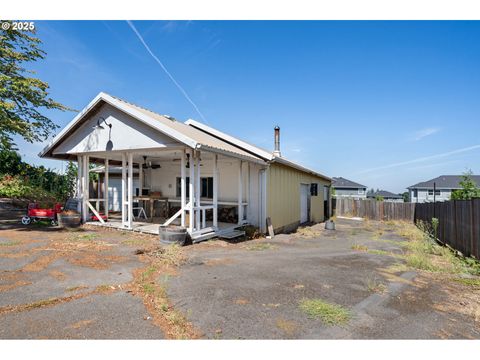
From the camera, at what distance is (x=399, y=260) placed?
22.4ft

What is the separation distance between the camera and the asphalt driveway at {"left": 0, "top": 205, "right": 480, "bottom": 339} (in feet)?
9.82

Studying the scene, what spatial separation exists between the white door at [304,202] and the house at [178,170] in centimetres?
37

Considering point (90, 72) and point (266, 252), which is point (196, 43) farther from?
point (266, 252)

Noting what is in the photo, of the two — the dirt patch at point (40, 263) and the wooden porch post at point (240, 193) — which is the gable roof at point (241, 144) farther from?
the dirt patch at point (40, 263)

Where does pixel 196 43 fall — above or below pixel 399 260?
above

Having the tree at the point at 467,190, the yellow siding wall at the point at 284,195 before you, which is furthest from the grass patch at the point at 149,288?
the tree at the point at 467,190

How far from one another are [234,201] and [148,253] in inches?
205

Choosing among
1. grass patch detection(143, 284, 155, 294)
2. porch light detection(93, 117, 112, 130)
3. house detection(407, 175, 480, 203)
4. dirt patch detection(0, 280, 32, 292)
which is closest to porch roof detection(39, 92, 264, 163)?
porch light detection(93, 117, 112, 130)

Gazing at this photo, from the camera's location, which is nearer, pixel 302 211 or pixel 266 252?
pixel 266 252

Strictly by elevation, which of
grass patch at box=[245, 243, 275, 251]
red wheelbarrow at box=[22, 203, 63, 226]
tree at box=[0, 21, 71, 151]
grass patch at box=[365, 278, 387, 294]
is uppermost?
tree at box=[0, 21, 71, 151]

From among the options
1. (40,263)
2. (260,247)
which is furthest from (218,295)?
(260,247)

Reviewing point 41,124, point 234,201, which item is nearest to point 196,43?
point 234,201

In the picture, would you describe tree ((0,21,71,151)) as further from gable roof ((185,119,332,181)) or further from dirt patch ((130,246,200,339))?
dirt patch ((130,246,200,339))

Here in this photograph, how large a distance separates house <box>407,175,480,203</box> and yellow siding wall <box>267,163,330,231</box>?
126ft
